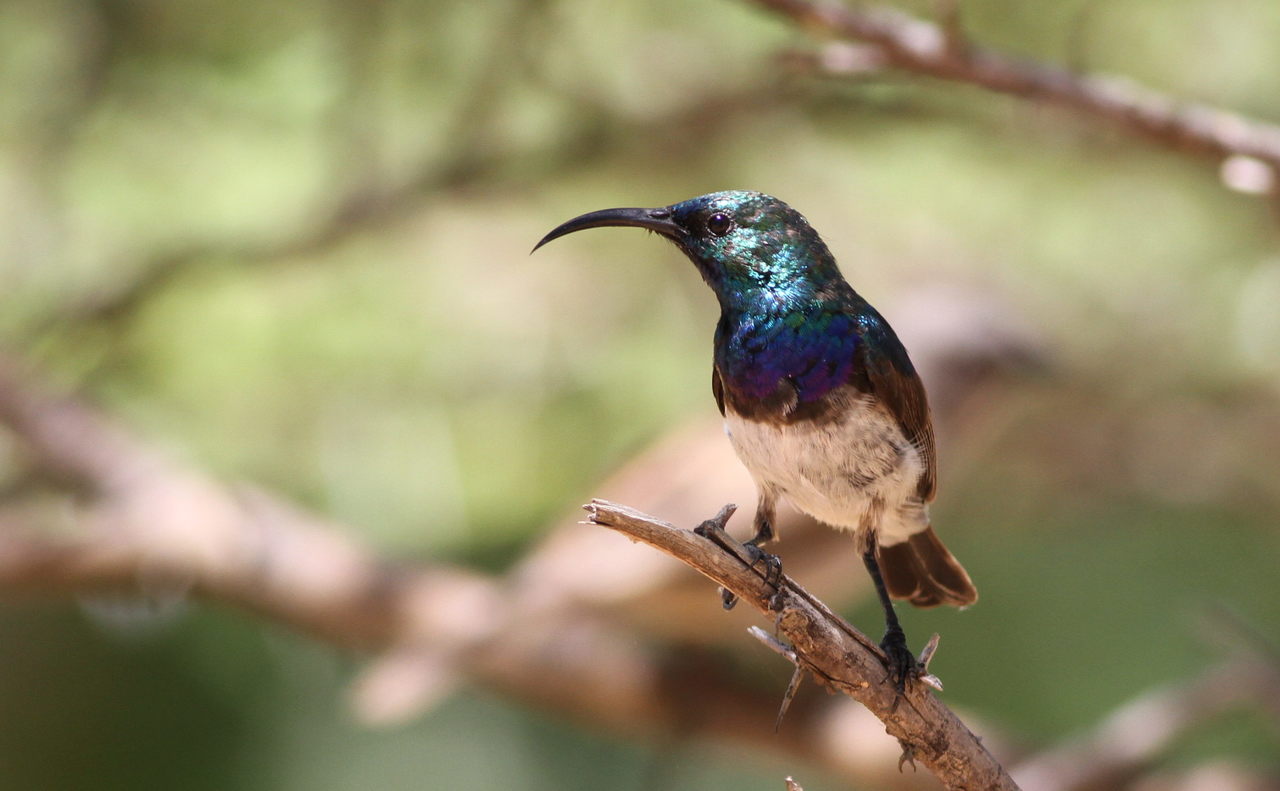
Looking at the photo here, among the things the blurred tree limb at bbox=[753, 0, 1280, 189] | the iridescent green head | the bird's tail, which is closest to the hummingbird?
the iridescent green head

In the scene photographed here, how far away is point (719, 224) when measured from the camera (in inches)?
45.8

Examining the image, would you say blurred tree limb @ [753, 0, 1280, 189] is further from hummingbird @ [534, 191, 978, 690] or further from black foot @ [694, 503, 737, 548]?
black foot @ [694, 503, 737, 548]

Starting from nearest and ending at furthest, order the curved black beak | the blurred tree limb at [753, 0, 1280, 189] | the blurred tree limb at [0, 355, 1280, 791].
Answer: the curved black beak
the blurred tree limb at [753, 0, 1280, 189]
the blurred tree limb at [0, 355, 1280, 791]

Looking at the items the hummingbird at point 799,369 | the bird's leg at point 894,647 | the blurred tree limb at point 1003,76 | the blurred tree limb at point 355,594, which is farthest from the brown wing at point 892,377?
the blurred tree limb at point 355,594

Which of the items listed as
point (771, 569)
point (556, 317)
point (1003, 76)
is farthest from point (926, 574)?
point (556, 317)

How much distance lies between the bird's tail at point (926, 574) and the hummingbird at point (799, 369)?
125 millimetres

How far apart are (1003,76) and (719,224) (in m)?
1.09

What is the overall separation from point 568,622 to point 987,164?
6.01 feet

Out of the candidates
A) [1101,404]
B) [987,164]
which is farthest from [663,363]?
[1101,404]

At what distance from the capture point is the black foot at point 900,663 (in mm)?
1164

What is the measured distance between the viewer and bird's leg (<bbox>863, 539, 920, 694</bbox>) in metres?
1.17

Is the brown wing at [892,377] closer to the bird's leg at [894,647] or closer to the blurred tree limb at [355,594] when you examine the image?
the bird's leg at [894,647]

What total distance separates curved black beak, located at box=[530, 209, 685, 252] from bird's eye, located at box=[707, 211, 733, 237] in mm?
27

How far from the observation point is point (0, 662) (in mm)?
4484
